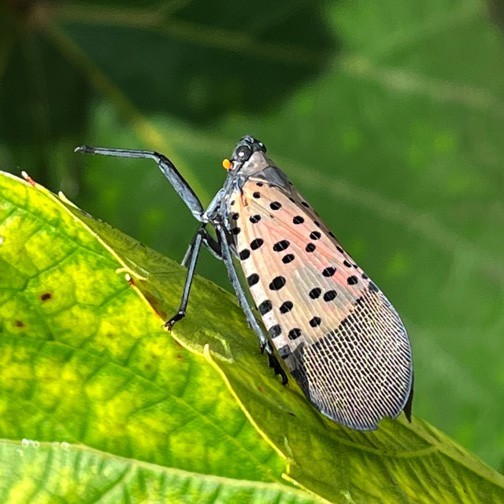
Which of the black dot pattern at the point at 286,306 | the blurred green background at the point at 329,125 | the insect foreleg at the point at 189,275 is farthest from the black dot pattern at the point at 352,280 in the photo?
the blurred green background at the point at 329,125

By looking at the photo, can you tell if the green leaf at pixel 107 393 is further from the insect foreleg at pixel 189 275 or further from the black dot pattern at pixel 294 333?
the black dot pattern at pixel 294 333

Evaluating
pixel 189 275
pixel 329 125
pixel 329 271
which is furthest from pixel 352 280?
pixel 329 125

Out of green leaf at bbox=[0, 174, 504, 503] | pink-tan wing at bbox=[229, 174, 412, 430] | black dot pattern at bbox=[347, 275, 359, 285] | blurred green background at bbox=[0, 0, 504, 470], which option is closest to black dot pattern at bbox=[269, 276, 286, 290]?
pink-tan wing at bbox=[229, 174, 412, 430]

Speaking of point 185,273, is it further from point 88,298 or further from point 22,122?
point 22,122

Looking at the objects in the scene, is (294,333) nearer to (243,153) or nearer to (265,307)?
(265,307)

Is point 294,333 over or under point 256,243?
under

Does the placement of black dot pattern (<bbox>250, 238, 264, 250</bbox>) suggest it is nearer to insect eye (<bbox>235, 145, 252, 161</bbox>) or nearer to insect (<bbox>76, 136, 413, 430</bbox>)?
insect (<bbox>76, 136, 413, 430</bbox>)
